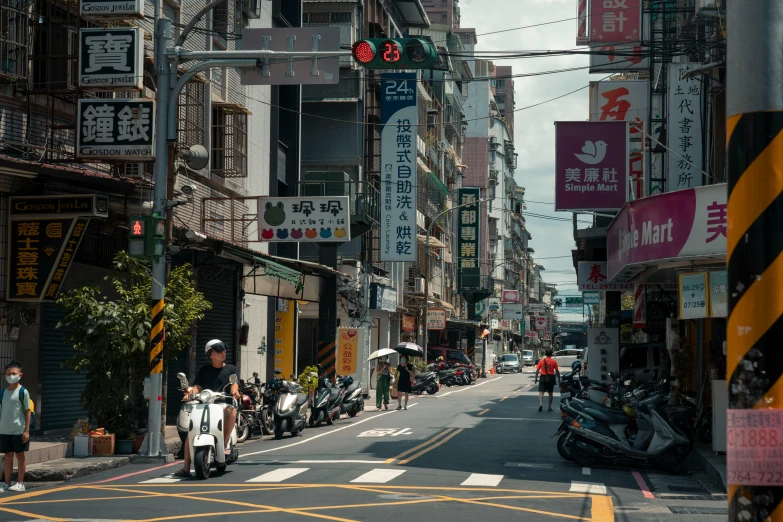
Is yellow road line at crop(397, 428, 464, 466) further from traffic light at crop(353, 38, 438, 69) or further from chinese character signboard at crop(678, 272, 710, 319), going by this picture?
traffic light at crop(353, 38, 438, 69)

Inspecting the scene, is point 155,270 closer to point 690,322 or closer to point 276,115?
point 690,322

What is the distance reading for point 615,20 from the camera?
30.9 metres

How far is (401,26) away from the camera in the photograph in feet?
191

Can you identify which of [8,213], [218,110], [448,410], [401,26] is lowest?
[448,410]

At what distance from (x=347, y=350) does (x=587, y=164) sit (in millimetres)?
14853

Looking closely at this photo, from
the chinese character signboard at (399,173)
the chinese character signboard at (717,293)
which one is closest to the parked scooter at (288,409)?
the chinese character signboard at (717,293)

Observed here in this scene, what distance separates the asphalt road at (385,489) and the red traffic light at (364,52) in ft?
19.3

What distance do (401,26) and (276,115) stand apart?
83.6 feet

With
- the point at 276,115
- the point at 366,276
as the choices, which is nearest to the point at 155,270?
the point at 276,115

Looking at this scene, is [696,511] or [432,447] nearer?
[696,511]

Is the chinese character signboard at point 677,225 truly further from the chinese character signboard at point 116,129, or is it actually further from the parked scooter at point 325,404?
the chinese character signboard at point 116,129

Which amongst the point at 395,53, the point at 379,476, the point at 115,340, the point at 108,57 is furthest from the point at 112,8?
the point at 379,476

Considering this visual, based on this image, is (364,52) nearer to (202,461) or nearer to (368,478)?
(368,478)

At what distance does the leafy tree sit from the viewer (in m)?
17.5
